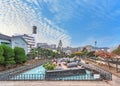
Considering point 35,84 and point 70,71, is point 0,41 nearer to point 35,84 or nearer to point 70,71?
point 70,71

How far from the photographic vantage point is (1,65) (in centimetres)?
5469

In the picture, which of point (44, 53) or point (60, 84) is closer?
point (60, 84)

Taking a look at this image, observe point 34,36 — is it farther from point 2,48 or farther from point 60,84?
point 60,84

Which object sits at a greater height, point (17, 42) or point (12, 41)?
point (12, 41)

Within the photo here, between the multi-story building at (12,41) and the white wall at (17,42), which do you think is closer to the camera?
the multi-story building at (12,41)

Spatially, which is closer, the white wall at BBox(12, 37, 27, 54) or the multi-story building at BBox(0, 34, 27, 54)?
the multi-story building at BBox(0, 34, 27, 54)

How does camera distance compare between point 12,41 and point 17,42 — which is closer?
point 12,41

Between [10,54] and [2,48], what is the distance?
134 inches

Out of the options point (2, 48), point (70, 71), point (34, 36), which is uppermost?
point (34, 36)

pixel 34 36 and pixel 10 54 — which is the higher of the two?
pixel 34 36

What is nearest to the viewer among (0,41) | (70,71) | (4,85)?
(4,85)

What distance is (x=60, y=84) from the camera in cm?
2712

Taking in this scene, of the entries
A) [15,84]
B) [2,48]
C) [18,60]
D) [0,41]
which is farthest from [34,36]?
[15,84]

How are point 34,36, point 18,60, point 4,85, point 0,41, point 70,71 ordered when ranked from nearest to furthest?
point 4,85, point 70,71, point 18,60, point 0,41, point 34,36
